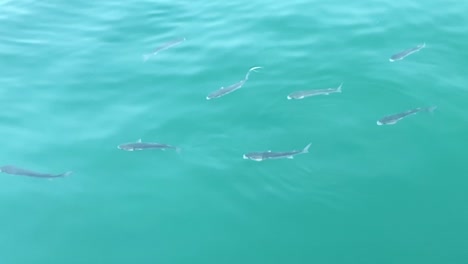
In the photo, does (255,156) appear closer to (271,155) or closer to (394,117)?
(271,155)

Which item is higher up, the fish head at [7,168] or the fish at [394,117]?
the fish at [394,117]

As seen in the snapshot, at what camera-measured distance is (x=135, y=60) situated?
15.9 meters

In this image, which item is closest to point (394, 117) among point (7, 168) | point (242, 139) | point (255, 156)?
point (255, 156)

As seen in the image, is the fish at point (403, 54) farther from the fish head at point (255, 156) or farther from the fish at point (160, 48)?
the fish at point (160, 48)

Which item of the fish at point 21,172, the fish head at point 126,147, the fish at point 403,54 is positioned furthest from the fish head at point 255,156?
the fish at point 403,54

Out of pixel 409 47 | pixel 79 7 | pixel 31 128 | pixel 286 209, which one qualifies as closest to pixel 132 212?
pixel 286 209

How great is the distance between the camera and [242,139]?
39.7 ft

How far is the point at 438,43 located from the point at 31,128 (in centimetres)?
1215

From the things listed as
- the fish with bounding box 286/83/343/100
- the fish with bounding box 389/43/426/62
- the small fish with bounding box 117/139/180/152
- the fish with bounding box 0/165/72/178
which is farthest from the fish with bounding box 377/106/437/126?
the fish with bounding box 0/165/72/178

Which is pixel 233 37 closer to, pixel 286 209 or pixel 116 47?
pixel 116 47

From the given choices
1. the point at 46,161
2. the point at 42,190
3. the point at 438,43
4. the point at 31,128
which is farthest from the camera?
the point at 438,43

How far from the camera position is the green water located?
991cm

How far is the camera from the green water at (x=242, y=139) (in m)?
9.91

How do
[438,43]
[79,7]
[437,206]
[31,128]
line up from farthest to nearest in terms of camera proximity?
[79,7], [438,43], [31,128], [437,206]
